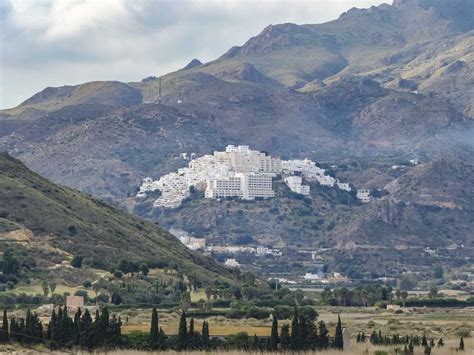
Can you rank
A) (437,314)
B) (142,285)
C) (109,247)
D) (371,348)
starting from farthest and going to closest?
(109,247) → (142,285) → (437,314) → (371,348)

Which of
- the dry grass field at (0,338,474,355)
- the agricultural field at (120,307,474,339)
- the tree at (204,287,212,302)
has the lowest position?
the dry grass field at (0,338,474,355)

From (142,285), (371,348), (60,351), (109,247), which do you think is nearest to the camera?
(60,351)

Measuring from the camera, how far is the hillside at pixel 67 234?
171 metres

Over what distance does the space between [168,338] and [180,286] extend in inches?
2326

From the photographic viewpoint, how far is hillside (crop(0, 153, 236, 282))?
562 ft

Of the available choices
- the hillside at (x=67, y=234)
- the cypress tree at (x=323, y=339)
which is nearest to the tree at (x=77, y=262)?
the hillside at (x=67, y=234)

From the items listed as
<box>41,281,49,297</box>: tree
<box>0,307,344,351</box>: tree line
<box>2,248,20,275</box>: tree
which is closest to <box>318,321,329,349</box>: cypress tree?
<box>0,307,344,351</box>: tree line

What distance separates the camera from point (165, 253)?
189875 millimetres

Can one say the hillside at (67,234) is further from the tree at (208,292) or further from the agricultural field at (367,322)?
the agricultural field at (367,322)

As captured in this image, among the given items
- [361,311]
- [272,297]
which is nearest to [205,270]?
[272,297]

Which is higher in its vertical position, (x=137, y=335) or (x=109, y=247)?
(x=109, y=247)

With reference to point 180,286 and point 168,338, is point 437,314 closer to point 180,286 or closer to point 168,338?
point 180,286

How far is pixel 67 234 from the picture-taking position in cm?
17838

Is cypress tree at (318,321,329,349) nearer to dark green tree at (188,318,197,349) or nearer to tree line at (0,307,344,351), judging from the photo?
tree line at (0,307,344,351)
